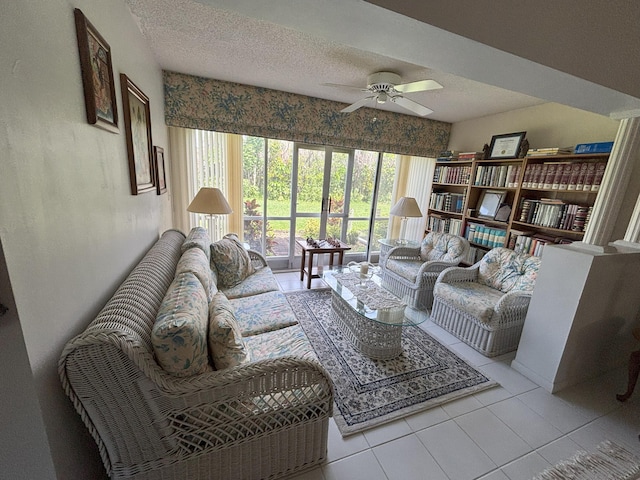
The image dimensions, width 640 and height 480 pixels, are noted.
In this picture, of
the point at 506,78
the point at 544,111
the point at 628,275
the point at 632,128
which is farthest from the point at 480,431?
the point at 544,111

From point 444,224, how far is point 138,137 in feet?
12.4

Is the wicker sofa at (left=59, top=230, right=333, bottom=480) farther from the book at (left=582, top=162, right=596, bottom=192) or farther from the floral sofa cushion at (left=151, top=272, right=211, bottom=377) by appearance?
the book at (left=582, top=162, right=596, bottom=192)

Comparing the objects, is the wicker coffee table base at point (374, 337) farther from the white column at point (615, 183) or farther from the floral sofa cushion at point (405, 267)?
the white column at point (615, 183)

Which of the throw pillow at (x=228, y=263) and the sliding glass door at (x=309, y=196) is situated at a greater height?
the sliding glass door at (x=309, y=196)

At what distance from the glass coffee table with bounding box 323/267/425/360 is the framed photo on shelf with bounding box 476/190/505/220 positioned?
1.92 m

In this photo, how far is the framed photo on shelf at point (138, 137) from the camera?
1.52m

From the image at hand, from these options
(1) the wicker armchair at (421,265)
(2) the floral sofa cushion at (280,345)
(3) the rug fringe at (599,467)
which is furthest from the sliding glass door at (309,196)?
(3) the rug fringe at (599,467)

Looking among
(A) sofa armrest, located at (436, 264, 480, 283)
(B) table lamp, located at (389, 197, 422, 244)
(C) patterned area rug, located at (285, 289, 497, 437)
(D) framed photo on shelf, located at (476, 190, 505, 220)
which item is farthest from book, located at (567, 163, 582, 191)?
(C) patterned area rug, located at (285, 289, 497, 437)

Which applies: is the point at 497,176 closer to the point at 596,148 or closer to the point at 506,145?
the point at 506,145

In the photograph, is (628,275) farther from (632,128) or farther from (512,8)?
(512,8)

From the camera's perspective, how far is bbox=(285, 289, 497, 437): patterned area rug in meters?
1.64

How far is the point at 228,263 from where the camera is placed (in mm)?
2396

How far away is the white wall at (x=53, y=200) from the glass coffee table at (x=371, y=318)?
1.66 metres

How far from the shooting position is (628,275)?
185cm
